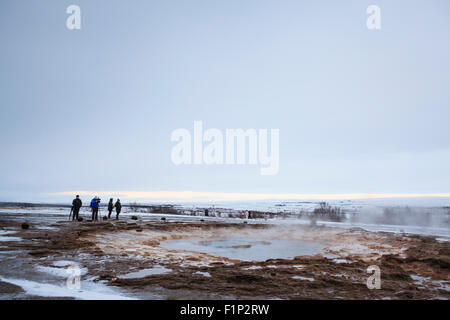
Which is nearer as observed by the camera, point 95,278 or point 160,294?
point 160,294

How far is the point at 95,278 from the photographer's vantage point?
20.7 ft

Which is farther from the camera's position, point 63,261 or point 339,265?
point 339,265

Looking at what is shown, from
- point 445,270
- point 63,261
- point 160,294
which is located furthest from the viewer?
point 445,270

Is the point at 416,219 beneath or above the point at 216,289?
beneath
